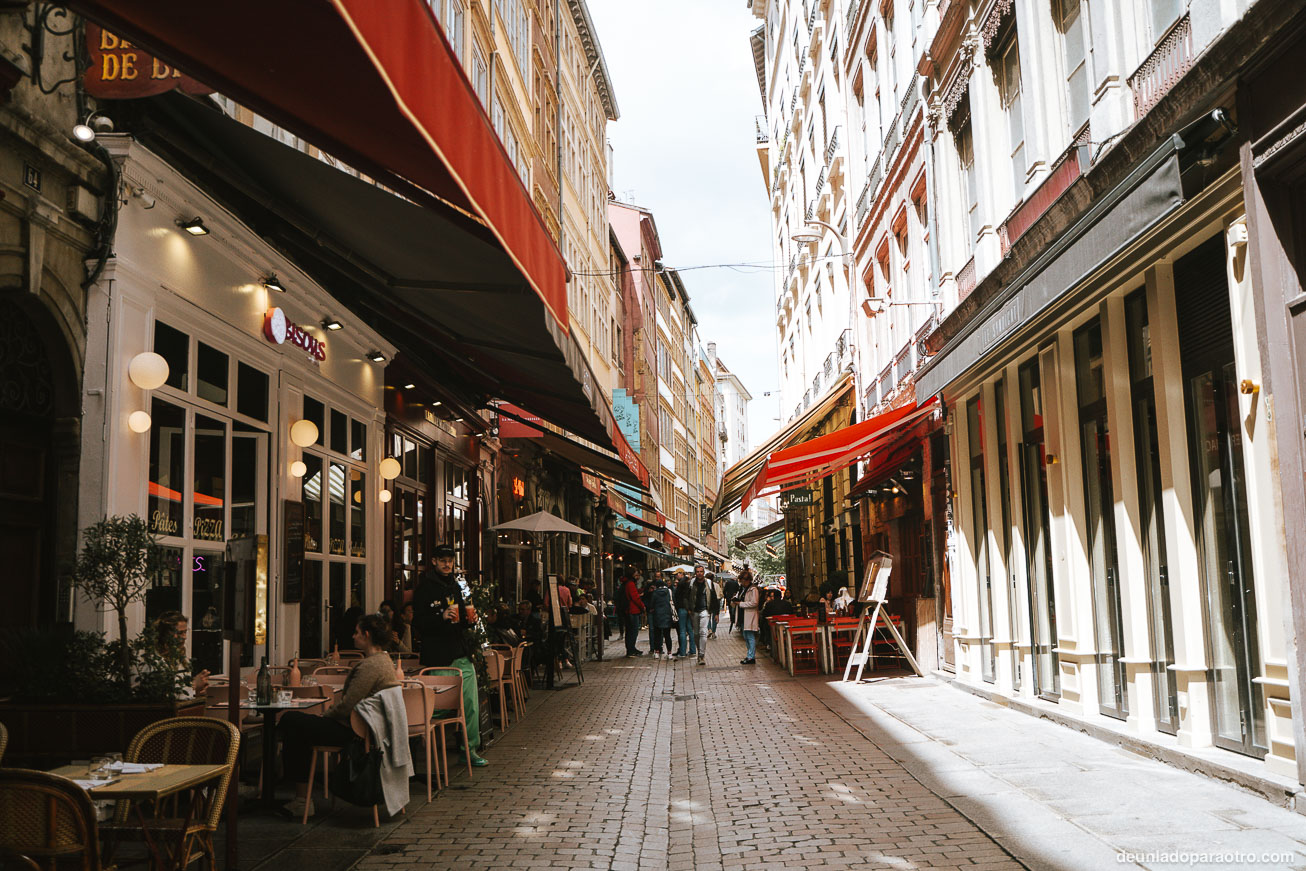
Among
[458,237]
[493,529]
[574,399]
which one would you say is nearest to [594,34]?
[493,529]

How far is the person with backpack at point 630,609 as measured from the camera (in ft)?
76.7

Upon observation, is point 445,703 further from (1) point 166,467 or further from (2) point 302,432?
Result: (2) point 302,432

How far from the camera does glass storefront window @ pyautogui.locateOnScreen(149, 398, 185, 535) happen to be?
26.9 feet

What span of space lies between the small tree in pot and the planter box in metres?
0.25

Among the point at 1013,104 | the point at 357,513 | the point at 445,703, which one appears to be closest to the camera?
the point at 445,703

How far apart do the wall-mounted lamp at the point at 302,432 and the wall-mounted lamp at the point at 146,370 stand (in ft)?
10.0

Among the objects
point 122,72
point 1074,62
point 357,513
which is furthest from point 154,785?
point 1074,62

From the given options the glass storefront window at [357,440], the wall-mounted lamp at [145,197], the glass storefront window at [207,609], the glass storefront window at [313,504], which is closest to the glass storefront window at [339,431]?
the glass storefront window at [357,440]

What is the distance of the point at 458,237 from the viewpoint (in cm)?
807

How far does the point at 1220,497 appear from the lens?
7.74 metres

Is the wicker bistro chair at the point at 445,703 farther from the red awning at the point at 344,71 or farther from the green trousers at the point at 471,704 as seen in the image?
the red awning at the point at 344,71

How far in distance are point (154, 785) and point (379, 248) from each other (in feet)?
17.1

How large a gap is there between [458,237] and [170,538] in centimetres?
313

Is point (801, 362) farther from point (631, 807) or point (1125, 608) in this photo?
point (631, 807)
